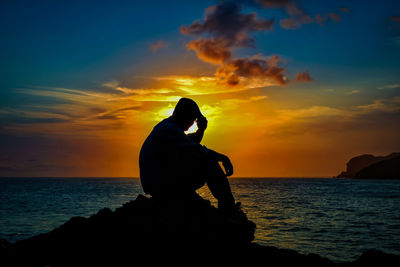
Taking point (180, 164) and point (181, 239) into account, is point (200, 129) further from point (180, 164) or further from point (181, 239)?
point (181, 239)

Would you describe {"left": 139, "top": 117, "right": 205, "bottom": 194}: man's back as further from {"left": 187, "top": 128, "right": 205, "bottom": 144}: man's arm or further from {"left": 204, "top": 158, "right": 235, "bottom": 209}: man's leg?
{"left": 187, "top": 128, "right": 205, "bottom": 144}: man's arm

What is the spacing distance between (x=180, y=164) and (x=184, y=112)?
2.25ft

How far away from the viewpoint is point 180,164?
3.40m

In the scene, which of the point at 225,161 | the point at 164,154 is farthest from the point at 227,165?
the point at 164,154

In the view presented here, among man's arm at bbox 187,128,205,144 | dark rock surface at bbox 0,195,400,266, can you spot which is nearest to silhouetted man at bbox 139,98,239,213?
dark rock surface at bbox 0,195,400,266

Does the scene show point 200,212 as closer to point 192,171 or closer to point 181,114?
point 192,171

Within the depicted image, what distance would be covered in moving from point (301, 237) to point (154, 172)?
13492mm

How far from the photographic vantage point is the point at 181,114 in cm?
374

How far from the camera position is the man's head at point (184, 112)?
3732mm

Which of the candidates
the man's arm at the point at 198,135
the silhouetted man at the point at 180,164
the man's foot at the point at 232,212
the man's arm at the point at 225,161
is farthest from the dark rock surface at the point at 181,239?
the man's arm at the point at 198,135

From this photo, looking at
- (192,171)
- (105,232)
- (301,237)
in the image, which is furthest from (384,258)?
(301,237)

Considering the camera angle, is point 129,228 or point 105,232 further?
point 105,232

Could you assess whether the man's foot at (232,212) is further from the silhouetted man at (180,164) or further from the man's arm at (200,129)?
the man's arm at (200,129)

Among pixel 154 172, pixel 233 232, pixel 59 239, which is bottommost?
pixel 59 239
